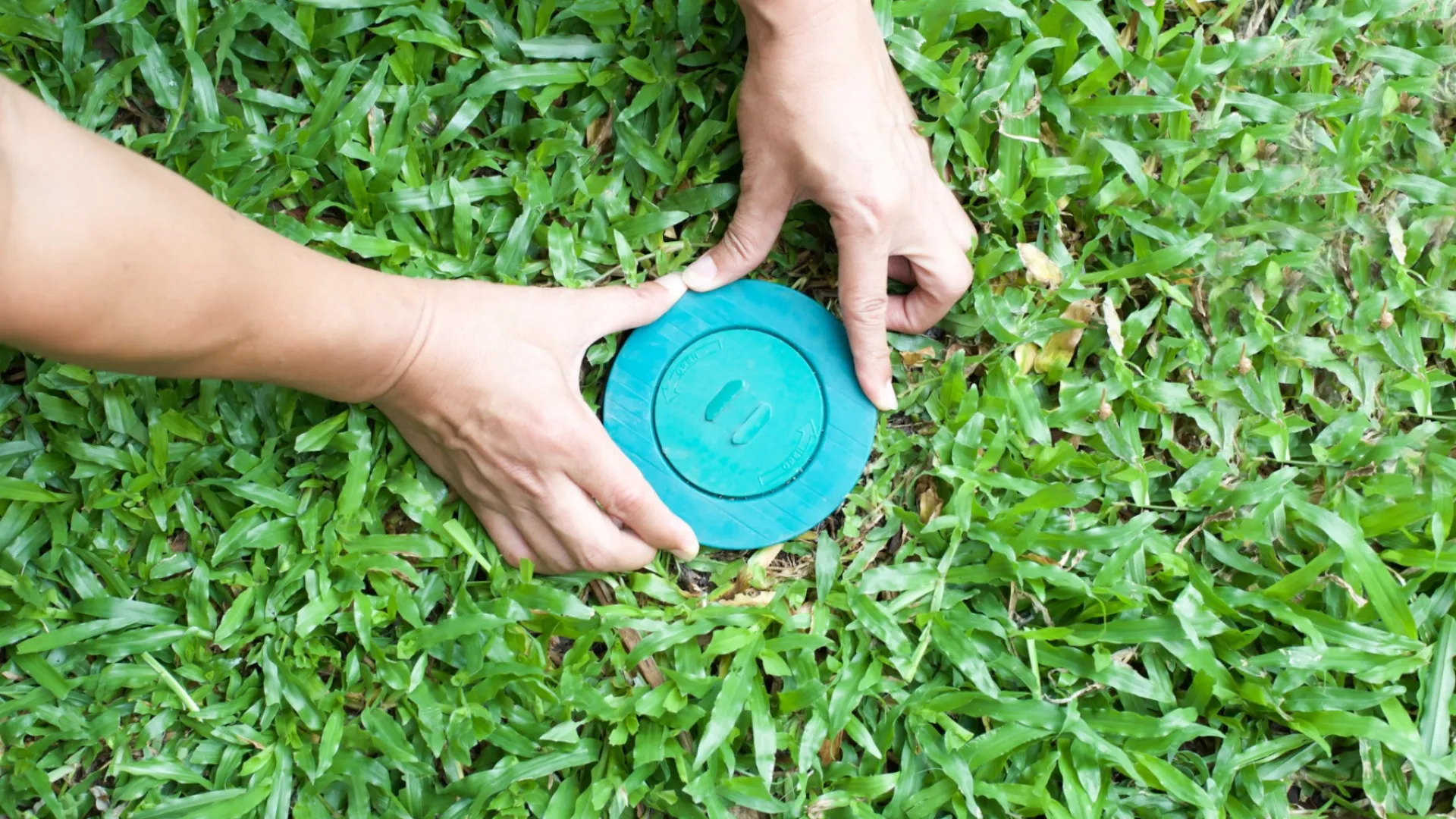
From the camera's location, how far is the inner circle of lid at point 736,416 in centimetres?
204

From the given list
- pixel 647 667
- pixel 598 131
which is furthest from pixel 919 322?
pixel 647 667

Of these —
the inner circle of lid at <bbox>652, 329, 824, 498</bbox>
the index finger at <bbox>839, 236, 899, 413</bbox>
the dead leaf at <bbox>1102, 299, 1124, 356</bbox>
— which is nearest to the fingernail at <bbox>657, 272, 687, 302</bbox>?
the inner circle of lid at <bbox>652, 329, 824, 498</bbox>

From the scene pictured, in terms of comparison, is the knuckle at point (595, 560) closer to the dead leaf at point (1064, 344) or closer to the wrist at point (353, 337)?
the wrist at point (353, 337)

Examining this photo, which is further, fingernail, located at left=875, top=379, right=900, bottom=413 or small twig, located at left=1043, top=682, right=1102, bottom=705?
fingernail, located at left=875, top=379, right=900, bottom=413

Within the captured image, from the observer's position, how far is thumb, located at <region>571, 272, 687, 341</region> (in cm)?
195

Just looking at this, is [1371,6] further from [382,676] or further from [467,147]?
[382,676]

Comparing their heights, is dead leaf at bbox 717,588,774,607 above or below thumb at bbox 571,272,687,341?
below

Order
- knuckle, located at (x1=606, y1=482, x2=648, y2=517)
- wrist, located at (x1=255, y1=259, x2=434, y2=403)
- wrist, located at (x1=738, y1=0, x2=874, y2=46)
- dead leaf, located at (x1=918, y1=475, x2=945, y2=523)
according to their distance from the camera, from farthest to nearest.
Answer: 1. dead leaf, located at (x1=918, y1=475, x2=945, y2=523)
2. knuckle, located at (x1=606, y1=482, x2=648, y2=517)
3. wrist, located at (x1=738, y1=0, x2=874, y2=46)
4. wrist, located at (x1=255, y1=259, x2=434, y2=403)

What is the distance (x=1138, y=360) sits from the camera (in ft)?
7.23

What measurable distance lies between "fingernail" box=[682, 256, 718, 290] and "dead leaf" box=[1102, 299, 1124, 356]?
871 mm

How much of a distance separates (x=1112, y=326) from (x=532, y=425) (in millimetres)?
1276

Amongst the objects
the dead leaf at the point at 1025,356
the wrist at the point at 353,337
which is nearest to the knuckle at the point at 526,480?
the wrist at the point at 353,337

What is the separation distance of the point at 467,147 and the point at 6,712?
145 cm

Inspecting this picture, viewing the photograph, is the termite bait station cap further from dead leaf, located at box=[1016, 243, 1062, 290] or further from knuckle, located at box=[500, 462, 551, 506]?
dead leaf, located at box=[1016, 243, 1062, 290]
